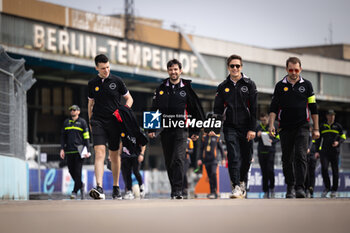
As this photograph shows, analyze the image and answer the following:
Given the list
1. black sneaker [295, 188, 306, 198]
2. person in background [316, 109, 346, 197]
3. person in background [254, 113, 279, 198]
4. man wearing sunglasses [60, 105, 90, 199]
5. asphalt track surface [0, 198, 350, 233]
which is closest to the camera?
asphalt track surface [0, 198, 350, 233]

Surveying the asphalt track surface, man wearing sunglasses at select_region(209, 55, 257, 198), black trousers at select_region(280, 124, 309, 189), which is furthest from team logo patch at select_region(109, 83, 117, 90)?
the asphalt track surface

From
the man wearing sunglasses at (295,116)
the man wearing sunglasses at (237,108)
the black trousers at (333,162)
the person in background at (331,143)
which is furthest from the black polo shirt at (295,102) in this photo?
the black trousers at (333,162)

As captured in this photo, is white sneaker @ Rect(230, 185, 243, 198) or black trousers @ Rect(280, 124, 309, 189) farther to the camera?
black trousers @ Rect(280, 124, 309, 189)

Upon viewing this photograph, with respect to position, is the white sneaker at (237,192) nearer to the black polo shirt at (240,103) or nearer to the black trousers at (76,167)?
the black polo shirt at (240,103)

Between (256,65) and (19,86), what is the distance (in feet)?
152

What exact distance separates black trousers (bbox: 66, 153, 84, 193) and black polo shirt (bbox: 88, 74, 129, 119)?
17.7 ft

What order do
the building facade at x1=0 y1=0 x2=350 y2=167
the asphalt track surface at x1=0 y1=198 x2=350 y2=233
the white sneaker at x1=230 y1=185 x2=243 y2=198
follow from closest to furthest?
1. the asphalt track surface at x1=0 y1=198 x2=350 y2=233
2. the white sneaker at x1=230 y1=185 x2=243 y2=198
3. the building facade at x1=0 y1=0 x2=350 y2=167

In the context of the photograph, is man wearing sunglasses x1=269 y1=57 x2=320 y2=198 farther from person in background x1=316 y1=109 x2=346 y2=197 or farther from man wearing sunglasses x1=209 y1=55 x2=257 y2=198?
person in background x1=316 y1=109 x2=346 y2=197

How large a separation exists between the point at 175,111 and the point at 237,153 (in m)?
1.08

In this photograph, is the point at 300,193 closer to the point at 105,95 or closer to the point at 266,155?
the point at 105,95

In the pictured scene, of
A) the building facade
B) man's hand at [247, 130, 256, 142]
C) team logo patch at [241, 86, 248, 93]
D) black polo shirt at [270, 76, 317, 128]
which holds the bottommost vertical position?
man's hand at [247, 130, 256, 142]

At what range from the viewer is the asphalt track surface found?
18.4ft

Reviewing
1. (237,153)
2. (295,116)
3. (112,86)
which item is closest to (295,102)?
(295,116)

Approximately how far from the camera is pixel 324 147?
61.0 feet
